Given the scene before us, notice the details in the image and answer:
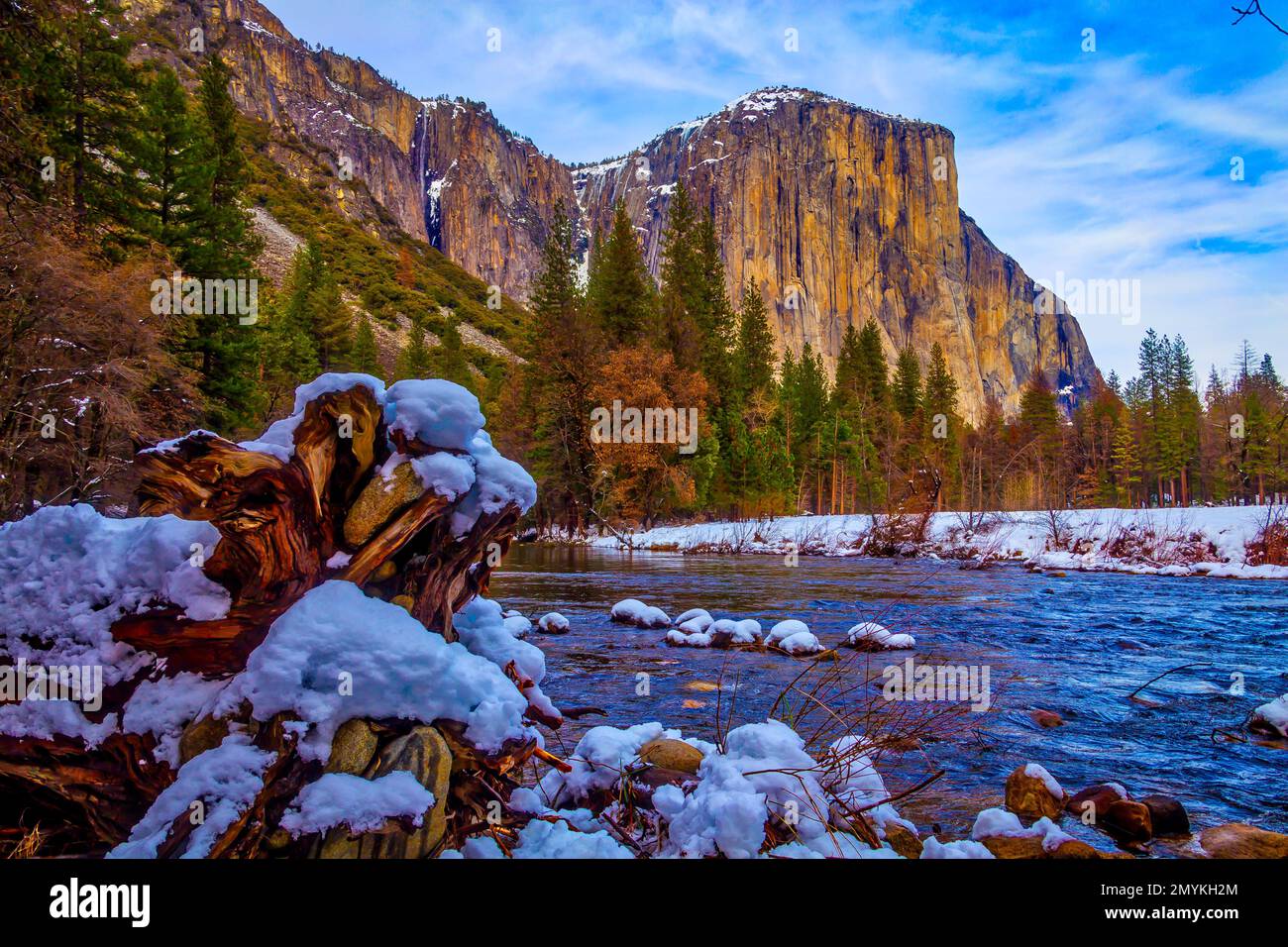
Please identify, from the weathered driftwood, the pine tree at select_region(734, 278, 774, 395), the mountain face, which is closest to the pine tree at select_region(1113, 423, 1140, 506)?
the pine tree at select_region(734, 278, 774, 395)

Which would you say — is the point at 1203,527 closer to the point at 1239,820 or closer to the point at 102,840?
the point at 1239,820

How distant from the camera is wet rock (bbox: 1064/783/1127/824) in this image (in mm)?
3396

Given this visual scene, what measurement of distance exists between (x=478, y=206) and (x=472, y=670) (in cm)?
19342

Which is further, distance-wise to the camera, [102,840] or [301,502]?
[301,502]

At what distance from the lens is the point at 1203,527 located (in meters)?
17.5

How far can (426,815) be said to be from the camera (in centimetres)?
222

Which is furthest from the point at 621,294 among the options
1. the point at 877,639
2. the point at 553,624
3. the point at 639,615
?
the point at 877,639

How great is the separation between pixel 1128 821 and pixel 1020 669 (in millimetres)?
3885

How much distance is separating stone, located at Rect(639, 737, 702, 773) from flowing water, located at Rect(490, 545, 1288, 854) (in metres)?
0.49

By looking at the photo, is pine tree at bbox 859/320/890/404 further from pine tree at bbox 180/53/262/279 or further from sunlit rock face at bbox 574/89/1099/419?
sunlit rock face at bbox 574/89/1099/419

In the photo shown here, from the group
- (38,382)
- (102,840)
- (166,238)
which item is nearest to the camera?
(102,840)

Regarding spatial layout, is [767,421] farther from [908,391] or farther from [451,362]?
[451,362]

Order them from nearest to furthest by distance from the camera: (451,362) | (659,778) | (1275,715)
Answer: (659,778), (1275,715), (451,362)
